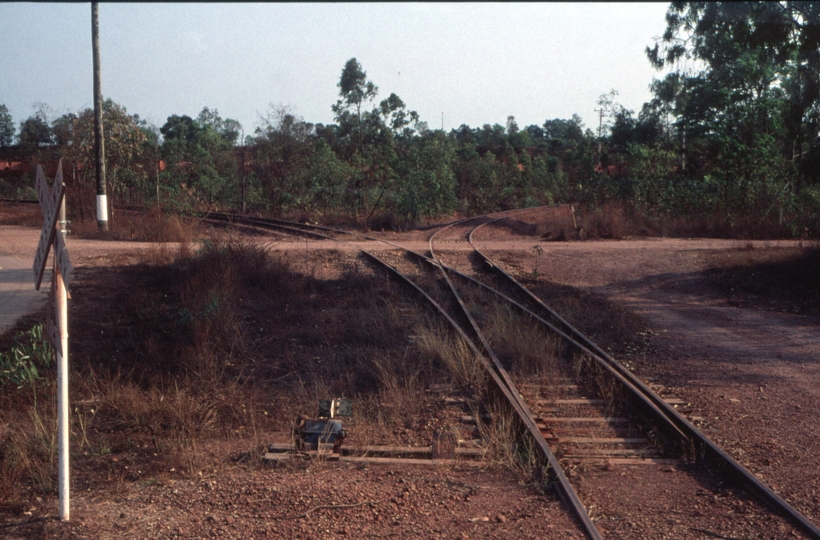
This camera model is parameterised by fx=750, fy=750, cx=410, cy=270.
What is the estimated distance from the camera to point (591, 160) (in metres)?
30.5

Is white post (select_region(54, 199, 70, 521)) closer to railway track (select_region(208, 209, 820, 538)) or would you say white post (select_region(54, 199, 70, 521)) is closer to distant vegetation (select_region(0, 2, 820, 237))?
railway track (select_region(208, 209, 820, 538))

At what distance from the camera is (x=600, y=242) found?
2195 centimetres

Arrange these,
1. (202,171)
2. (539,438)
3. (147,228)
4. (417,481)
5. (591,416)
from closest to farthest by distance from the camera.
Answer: (417,481), (539,438), (591,416), (147,228), (202,171)

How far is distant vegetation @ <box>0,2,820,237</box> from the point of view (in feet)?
47.0

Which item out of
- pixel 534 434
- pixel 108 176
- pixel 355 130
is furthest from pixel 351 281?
pixel 355 130

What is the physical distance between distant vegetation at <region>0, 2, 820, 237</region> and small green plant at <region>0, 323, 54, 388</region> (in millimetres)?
12557

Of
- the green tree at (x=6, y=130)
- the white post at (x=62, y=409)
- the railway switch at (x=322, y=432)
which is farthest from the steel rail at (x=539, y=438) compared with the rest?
the green tree at (x=6, y=130)

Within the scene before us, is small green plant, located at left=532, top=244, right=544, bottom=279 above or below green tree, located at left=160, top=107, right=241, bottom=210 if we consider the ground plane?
below

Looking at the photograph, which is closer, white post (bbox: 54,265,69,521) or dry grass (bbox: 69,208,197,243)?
white post (bbox: 54,265,69,521)

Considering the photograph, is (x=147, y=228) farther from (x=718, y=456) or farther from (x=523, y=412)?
(x=718, y=456)

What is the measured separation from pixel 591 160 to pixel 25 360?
1024 inches

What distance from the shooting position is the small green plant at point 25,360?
24.0 ft

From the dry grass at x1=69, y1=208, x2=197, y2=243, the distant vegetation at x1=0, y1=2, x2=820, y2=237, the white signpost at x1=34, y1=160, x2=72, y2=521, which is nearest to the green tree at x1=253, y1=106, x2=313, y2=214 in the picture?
the distant vegetation at x1=0, y1=2, x2=820, y2=237

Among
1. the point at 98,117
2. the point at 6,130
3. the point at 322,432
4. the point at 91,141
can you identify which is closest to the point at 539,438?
the point at 322,432
